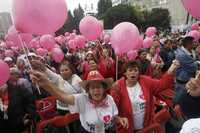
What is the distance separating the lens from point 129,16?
2227 inches

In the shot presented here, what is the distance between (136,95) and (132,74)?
0.26 m

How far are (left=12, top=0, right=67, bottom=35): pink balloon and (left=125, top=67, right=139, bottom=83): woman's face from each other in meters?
1.01

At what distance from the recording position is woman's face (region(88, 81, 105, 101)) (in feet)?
13.7

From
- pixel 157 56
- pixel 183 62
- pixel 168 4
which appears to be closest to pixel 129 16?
pixel 168 4

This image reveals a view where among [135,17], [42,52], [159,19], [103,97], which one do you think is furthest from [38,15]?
[159,19]

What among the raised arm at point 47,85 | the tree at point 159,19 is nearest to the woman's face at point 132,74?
the raised arm at point 47,85

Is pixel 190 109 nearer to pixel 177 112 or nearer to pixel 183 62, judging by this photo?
pixel 177 112

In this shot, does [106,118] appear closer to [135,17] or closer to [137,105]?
[137,105]

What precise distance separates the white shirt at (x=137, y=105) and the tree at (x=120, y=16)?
165 feet

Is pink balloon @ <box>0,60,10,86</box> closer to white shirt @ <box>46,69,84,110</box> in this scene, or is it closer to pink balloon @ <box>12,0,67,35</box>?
white shirt @ <box>46,69,84,110</box>

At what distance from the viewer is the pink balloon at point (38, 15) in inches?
163

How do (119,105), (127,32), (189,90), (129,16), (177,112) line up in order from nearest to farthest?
(189,90) < (119,105) < (177,112) < (127,32) < (129,16)

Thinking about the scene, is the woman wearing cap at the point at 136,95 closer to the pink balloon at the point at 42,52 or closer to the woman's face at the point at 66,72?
the woman's face at the point at 66,72

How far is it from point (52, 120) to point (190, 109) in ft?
6.74
